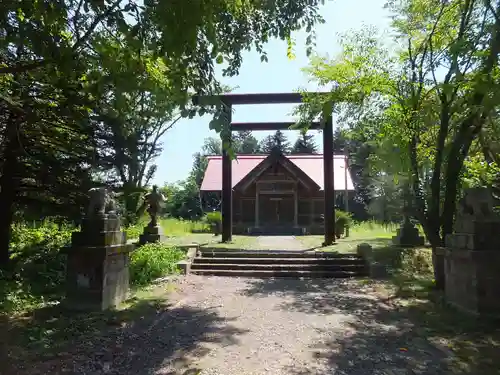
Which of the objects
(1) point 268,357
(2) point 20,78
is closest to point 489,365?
(1) point 268,357

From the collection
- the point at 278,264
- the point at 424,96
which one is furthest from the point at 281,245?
the point at 424,96

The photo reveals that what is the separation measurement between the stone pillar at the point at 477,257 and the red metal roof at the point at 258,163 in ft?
64.2

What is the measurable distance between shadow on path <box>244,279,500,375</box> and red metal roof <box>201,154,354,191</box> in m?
19.3

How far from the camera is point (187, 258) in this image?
11.7 meters

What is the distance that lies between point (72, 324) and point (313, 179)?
2238 centimetres

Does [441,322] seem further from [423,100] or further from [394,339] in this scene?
[423,100]

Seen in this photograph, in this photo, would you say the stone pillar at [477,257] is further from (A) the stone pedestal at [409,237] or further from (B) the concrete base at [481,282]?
(A) the stone pedestal at [409,237]

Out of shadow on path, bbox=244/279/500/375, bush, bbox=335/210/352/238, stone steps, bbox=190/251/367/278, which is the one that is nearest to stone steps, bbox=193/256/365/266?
stone steps, bbox=190/251/367/278

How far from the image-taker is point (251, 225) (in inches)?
1051

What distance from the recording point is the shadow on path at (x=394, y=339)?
4.43 m

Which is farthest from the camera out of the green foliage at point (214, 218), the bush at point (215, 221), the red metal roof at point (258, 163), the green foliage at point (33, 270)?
the red metal roof at point (258, 163)

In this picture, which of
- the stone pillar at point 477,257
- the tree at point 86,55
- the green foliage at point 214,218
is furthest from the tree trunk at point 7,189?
the green foliage at point 214,218

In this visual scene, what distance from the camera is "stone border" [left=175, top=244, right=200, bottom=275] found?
1090 centimetres

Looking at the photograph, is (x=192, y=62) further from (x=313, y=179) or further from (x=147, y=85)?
(x=313, y=179)
